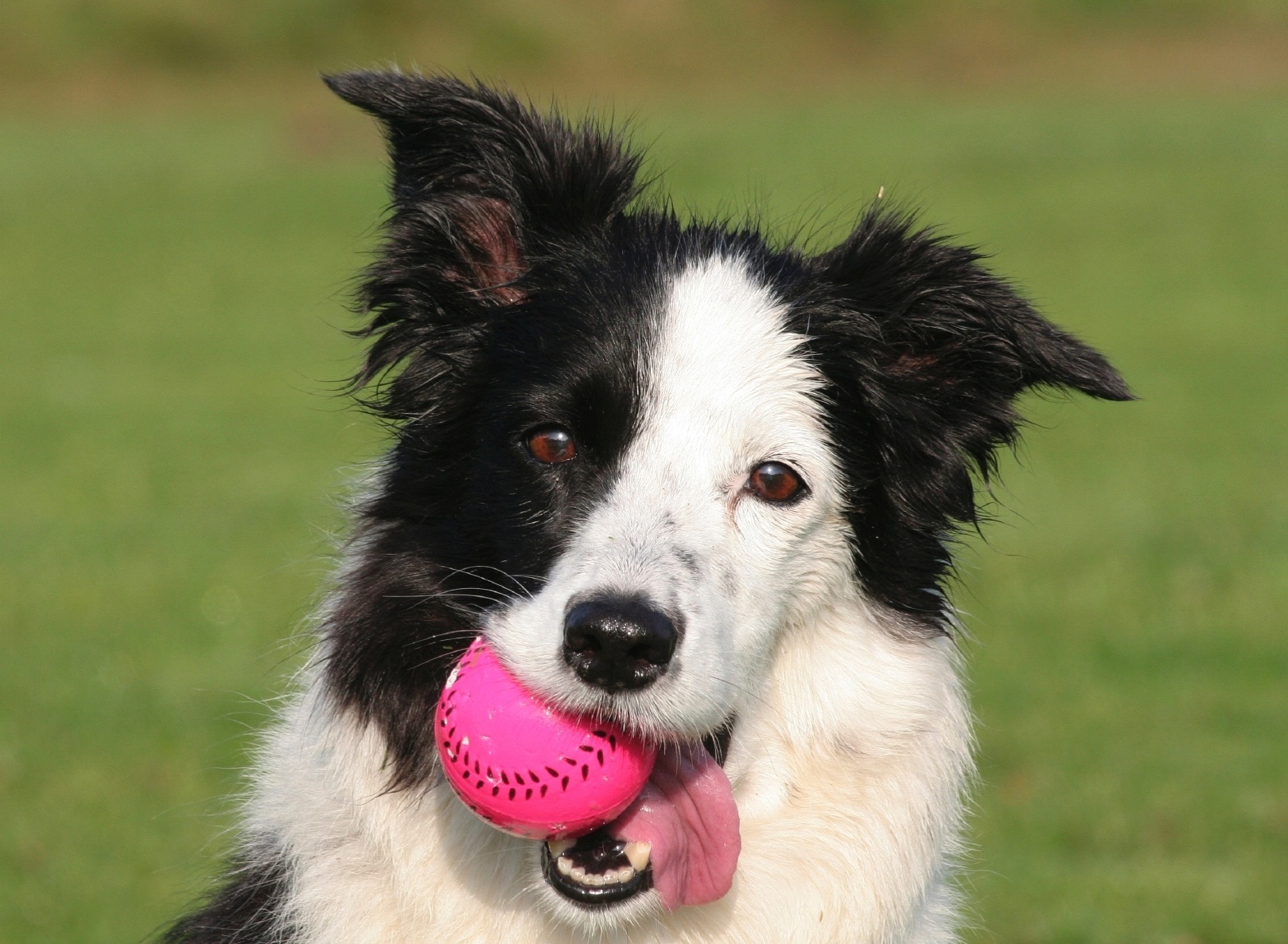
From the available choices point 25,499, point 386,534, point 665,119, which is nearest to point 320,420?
point 25,499

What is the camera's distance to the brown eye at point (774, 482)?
4.41 meters

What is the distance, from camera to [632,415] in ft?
14.0

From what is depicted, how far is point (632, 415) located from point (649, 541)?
0.40 meters

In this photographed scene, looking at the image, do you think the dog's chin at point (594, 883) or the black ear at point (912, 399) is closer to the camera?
the dog's chin at point (594, 883)

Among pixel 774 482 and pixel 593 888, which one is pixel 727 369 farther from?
pixel 593 888

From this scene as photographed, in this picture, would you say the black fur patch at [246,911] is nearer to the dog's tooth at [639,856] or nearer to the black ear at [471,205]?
the dog's tooth at [639,856]

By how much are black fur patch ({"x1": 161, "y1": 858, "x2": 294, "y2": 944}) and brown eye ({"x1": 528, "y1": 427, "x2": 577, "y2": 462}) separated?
4.19ft

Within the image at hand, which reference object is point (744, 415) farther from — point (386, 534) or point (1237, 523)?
point (1237, 523)

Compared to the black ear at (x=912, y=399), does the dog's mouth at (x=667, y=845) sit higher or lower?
lower

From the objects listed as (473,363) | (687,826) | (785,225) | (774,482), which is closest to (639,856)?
(687,826)

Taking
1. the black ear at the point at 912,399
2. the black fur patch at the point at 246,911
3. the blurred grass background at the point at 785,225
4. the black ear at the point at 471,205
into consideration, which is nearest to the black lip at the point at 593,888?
the black fur patch at the point at 246,911

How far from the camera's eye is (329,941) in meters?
4.18

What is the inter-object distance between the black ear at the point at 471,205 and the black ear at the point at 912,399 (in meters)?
0.76

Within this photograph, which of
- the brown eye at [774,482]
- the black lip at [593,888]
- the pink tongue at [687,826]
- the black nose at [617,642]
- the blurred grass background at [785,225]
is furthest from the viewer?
the blurred grass background at [785,225]
